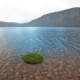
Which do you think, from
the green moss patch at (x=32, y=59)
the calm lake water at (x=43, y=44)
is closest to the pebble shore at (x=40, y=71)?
the green moss patch at (x=32, y=59)

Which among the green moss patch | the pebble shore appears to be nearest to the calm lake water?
the green moss patch

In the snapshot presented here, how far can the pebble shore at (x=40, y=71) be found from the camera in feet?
56.1

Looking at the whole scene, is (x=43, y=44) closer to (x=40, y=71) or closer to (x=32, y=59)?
(x=32, y=59)

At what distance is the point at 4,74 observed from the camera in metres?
17.9

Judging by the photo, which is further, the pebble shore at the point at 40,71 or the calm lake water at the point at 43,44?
the calm lake water at the point at 43,44

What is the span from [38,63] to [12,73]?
5062mm

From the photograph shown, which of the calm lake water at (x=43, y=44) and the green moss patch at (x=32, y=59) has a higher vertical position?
the green moss patch at (x=32, y=59)

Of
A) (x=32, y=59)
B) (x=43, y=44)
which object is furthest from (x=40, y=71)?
(x=43, y=44)

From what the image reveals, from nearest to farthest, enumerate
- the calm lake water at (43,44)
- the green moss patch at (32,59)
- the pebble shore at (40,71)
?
the pebble shore at (40,71), the green moss patch at (32,59), the calm lake water at (43,44)

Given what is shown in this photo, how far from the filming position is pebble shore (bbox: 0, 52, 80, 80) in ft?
56.1

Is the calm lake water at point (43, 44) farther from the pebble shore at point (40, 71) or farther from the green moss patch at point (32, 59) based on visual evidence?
the pebble shore at point (40, 71)

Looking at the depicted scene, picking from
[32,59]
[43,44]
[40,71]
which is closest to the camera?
[40,71]

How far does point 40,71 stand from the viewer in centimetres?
1909

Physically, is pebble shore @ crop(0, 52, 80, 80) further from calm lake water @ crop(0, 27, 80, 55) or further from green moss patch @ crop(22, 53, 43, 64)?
calm lake water @ crop(0, 27, 80, 55)
